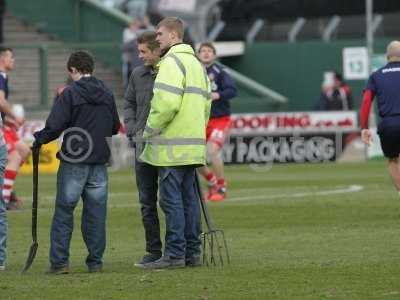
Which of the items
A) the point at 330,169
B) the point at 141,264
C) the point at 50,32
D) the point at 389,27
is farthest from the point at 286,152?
the point at 141,264

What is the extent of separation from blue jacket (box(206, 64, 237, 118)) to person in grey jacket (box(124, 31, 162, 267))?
25.0 ft

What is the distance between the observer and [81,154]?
39.2 feet

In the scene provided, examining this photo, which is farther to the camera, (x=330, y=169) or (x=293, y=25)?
(x=293, y=25)

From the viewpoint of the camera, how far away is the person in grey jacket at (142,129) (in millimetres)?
12555

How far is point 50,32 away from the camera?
122ft

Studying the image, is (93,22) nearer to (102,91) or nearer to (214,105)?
(214,105)

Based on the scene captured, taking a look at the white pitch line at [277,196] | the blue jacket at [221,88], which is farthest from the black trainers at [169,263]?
the blue jacket at [221,88]

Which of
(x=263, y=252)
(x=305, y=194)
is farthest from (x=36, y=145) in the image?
(x=305, y=194)

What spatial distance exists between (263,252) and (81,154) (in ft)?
8.02

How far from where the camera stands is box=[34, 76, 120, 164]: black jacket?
39.1ft

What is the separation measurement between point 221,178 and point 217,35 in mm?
17905

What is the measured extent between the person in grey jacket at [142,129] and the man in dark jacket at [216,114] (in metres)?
7.23

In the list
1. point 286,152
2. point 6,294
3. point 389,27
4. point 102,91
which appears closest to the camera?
point 6,294

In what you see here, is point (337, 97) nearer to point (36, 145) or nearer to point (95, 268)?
point (95, 268)
